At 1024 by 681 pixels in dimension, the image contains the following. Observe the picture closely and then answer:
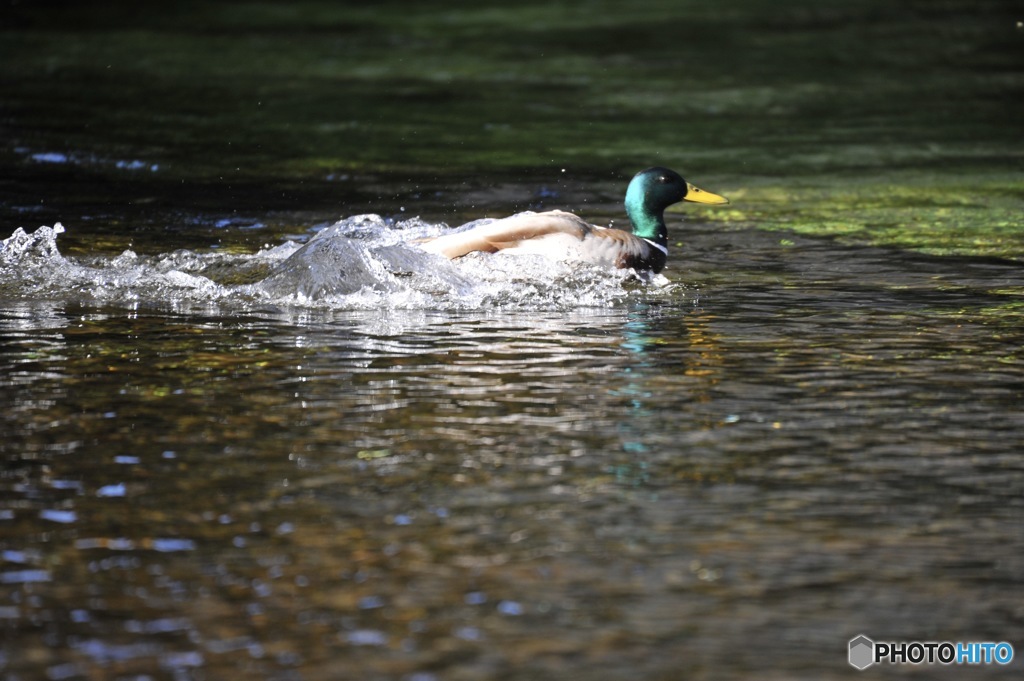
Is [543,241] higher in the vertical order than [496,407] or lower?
higher

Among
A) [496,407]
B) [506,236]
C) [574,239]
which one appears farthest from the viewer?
[574,239]

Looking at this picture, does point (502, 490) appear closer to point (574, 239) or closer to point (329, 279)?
point (329, 279)

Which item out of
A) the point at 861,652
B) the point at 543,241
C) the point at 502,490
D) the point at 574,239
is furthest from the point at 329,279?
the point at 861,652

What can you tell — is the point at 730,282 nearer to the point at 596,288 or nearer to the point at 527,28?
the point at 596,288

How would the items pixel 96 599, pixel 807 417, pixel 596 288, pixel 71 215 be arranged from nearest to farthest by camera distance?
pixel 96 599 < pixel 807 417 < pixel 596 288 < pixel 71 215

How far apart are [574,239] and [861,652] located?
5.35 m

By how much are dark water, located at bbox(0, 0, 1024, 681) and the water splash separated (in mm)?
30

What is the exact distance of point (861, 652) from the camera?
13.6 feet

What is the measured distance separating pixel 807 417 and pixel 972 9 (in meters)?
19.9

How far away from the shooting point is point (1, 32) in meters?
23.2

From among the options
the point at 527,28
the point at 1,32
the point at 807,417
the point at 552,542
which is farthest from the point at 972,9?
the point at 552,542

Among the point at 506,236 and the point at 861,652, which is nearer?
the point at 861,652

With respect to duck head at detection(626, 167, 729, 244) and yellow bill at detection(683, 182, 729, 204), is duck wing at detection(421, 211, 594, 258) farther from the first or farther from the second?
yellow bill at detection(683, 182, 729, 204)

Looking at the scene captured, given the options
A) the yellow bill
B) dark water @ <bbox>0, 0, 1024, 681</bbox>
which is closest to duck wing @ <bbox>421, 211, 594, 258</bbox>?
dark water @ <bbox>0, 0, 1024, 681</bbox>
